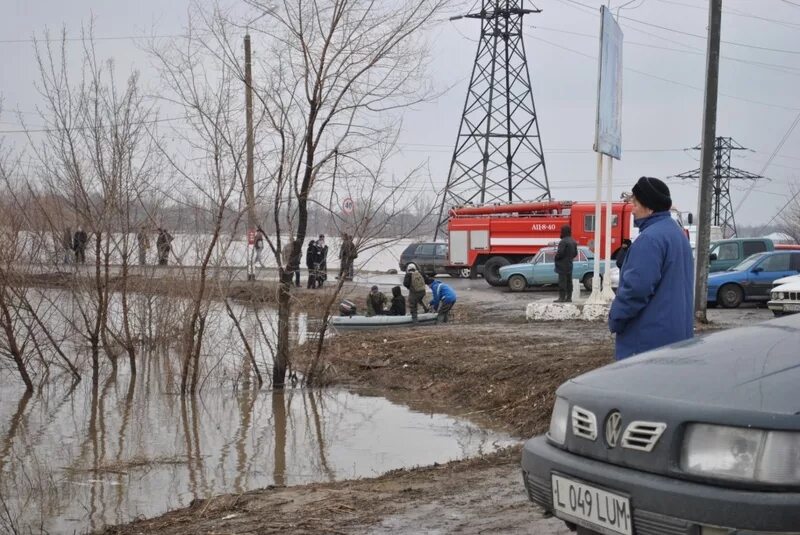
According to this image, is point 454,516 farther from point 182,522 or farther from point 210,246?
point 210,246

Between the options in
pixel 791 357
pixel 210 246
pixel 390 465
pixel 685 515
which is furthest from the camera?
pixel 210 246

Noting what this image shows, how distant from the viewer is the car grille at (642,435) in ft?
11.3

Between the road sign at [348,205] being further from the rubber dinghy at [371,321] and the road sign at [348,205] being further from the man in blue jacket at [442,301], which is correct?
the man in blue jacket at [442,301]

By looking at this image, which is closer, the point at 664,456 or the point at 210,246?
the point at 664,456

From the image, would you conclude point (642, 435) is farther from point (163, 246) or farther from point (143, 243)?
point (143, 243)

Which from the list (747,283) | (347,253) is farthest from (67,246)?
(747,283)

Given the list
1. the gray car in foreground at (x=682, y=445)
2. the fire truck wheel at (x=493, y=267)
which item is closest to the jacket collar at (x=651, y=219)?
the gray car in foreground at (x=682, y=445)

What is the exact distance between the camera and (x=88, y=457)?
33.6ft

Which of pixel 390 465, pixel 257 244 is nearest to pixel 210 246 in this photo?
pixel 257 244

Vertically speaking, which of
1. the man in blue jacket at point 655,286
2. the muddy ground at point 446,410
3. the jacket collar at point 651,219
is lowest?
the muddy ground at point 446,410

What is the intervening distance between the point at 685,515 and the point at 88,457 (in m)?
8.22

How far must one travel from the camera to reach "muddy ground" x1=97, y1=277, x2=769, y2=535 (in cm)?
569

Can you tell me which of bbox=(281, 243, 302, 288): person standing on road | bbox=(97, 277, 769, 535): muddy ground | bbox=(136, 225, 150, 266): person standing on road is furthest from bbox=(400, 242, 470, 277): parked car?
bbox=(281, 243, 302, 288): person standing on road

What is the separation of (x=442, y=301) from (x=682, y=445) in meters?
16.8
